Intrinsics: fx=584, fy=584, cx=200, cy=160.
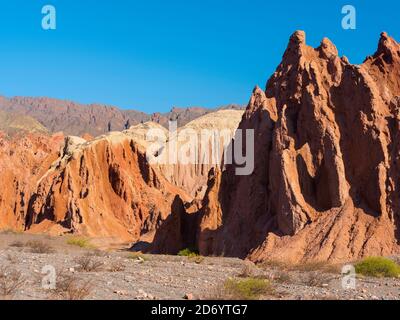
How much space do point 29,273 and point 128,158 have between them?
55.9m

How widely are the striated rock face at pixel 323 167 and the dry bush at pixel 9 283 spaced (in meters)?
14.2

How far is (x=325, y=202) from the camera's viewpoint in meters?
29.8

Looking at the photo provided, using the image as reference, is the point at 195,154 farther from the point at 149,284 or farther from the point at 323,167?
the point at 149,284

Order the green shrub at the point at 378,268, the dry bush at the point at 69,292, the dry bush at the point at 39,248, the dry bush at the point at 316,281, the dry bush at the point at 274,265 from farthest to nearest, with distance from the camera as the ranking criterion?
the dry bush at the point at 39,248
the dry bush at the point at 274,265
the green shrub at the point at 378,268
the dry bush at the point at 316,281
the dry bush at the point at 69,292

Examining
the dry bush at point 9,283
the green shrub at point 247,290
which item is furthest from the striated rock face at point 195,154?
the green shrub at point 247,290

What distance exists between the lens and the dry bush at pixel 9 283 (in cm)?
1257

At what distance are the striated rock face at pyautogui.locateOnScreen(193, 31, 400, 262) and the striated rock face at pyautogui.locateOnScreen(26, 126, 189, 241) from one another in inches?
1029

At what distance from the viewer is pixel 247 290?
1407cm

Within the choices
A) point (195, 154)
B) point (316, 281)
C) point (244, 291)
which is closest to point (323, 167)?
point (316, 281)

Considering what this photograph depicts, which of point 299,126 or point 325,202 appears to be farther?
point 299,126

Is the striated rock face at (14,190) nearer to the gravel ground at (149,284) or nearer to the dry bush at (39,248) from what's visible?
the dry bush at (39,248)
